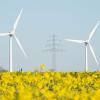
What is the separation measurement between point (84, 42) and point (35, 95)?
105 ft

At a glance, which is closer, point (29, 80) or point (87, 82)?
point (29, 80)

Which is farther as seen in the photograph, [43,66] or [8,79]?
[8,79]

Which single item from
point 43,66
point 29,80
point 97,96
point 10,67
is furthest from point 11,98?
point 10,67

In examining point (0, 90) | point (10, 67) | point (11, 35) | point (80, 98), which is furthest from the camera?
point (11, 35)

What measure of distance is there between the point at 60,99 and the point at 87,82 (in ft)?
26.5

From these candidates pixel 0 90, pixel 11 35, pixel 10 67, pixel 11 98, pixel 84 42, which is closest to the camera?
pixel 11 98

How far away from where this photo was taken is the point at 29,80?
1339 centimetres

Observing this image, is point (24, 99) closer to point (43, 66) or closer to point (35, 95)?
point (35, 95)

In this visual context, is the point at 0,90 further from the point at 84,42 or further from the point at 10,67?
the point at 84,42

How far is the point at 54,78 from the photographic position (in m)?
15.2

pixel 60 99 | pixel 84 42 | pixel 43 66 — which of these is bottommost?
pixel 60 99

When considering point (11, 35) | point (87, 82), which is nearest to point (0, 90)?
point (87, 82)

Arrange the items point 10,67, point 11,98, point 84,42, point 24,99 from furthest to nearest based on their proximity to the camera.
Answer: point 84,42
point 10,67
point 11,98
point 24,99

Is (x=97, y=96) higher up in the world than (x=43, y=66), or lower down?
lower down
